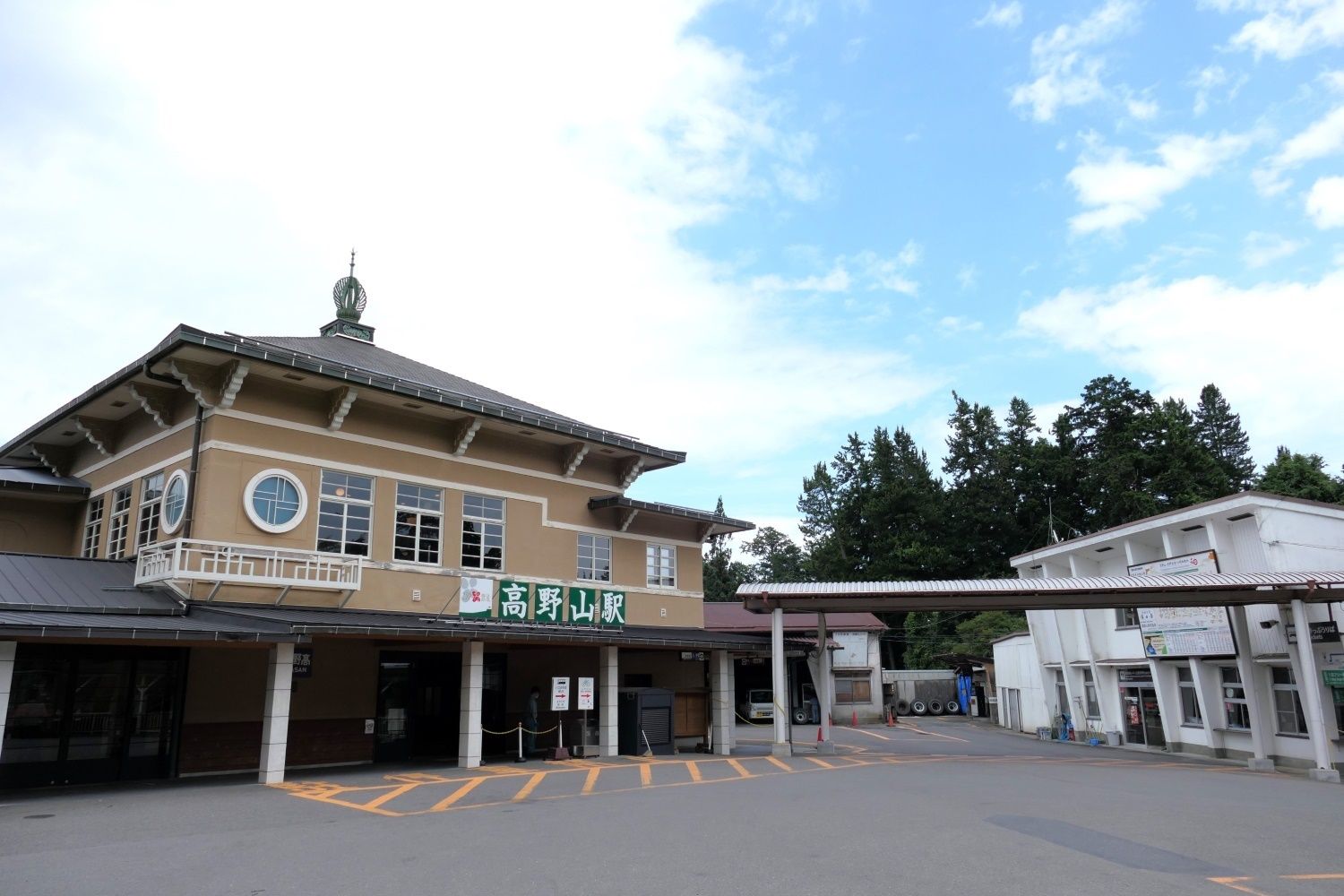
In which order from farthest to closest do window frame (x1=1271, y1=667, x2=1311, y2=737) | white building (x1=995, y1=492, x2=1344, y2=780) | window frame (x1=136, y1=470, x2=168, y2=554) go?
Answer: window frame (x1=1271, y1=667, x2=1311, y2=737)
white building (x1=995, y1=492, x2=1344, y2=780)
window frame (x1=136, y1=470, x2=168, y2=554)

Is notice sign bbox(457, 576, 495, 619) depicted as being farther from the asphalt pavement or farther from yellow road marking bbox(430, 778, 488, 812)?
yellow road marking bbox(430, 778, 488, 812)

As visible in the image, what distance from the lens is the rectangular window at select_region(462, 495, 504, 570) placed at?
789 inches

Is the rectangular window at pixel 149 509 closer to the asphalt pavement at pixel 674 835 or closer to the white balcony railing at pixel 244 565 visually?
the white balcony railing at pixel 244 565

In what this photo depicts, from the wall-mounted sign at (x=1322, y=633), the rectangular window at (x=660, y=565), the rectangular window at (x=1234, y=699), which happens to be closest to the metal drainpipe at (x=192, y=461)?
the rectangular window at (x=660, y=565)

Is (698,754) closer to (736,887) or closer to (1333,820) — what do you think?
(1333,820)

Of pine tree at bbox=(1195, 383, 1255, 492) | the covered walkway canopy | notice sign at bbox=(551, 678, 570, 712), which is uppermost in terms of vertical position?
pine tree at bbox=(1195, 383, 1255, 492)

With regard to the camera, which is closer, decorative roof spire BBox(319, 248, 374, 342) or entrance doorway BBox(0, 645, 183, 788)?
entrance doorway BBox(0, 645, 183, 788)

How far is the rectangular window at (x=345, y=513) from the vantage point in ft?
58.0

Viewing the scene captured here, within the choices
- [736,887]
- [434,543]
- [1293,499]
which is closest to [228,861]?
[736,887]

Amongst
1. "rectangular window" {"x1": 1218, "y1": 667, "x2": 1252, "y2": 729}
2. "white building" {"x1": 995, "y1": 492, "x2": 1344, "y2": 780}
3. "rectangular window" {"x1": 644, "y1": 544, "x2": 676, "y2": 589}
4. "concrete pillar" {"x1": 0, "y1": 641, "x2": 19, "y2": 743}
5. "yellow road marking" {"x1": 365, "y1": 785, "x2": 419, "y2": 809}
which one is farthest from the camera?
"rectangular window" {"x1": 644, "y1": 544, "x2": 676, "y2": 589}

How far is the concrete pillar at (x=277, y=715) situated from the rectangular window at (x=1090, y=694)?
82.6 ft

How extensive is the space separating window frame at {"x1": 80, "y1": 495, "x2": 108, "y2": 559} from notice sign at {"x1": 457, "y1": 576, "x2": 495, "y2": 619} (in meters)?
8.17

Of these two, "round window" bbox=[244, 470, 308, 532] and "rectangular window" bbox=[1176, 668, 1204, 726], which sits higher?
"round window" bbox=[244, 470, 308, 532]

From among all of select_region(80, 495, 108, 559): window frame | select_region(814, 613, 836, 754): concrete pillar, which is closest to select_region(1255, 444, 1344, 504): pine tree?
select_region(814, 613, 836, 754): concrete pillar
